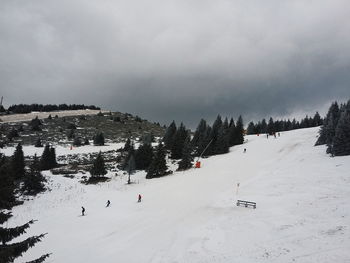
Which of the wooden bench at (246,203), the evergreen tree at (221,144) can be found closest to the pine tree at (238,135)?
the evergreen tree at (221,144)

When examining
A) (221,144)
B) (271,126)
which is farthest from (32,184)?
(271,126)

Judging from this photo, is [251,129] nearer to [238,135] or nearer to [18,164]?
[238,135]

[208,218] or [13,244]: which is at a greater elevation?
[13,244]

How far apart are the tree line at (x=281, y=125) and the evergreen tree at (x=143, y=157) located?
6670 cm

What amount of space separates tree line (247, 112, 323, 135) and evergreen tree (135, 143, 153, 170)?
219ft

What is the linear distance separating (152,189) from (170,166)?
20.2m

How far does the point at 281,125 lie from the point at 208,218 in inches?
4458

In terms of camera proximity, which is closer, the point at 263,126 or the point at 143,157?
the point at 143,157

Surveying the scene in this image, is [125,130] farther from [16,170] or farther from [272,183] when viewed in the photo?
[272,183]

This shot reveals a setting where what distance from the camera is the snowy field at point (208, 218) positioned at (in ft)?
62.4

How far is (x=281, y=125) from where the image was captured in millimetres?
130750

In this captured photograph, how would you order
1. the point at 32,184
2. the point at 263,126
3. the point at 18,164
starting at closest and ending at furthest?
1. the point at 32,184
2. the point at 18,164
3. the point at 263,126

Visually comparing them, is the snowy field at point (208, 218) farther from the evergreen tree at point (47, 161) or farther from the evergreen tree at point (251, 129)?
the evergreen tree at point (251, 129)

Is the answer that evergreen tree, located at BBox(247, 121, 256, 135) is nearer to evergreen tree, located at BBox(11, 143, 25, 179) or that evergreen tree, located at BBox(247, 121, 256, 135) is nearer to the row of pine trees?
the row of pine trees
